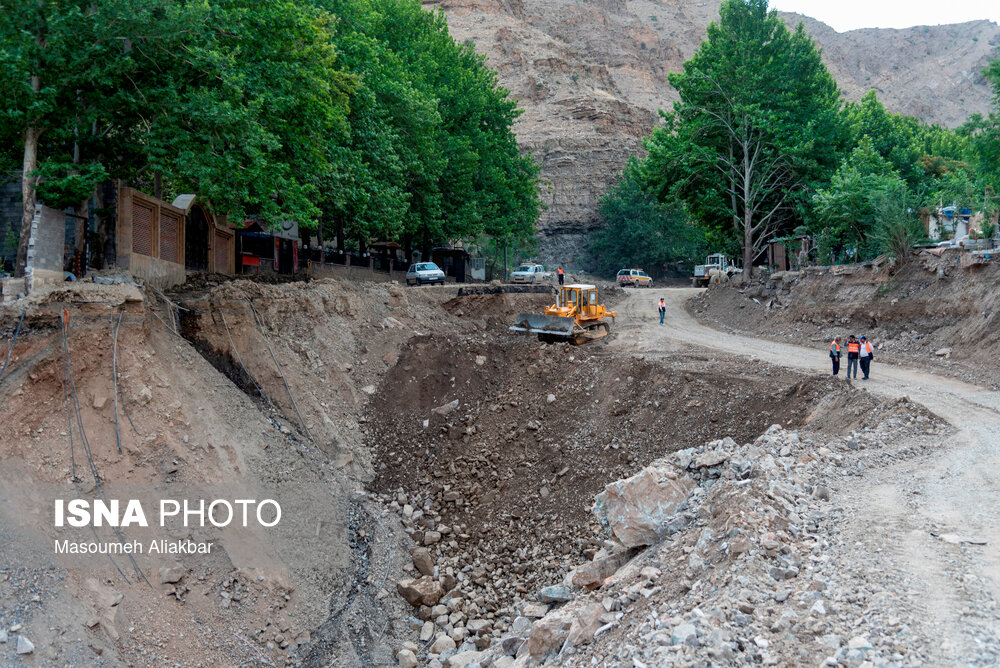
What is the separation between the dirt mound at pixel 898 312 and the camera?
17.0m

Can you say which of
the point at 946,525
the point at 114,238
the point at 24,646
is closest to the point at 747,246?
the point at 946,525

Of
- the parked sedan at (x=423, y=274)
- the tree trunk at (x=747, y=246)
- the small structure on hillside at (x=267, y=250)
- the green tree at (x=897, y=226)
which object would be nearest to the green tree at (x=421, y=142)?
the parked sedan at (x=423, y=274)

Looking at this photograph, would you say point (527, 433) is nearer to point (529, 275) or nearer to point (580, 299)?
point (580, 299)

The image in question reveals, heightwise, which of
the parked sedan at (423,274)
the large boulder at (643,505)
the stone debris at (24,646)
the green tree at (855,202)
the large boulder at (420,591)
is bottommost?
the large boulder at (420,591)

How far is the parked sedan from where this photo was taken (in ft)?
110

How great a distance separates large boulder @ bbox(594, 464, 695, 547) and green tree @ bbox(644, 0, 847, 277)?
23938mm

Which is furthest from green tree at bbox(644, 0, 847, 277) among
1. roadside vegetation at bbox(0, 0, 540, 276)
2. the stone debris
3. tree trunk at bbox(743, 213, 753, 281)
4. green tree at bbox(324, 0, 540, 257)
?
the stone debris

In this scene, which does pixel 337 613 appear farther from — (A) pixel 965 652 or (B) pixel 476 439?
(A) pixel 965 652

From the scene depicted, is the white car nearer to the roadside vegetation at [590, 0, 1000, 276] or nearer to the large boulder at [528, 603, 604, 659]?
the roadside vegetation at [590, 0, 1000, 276]

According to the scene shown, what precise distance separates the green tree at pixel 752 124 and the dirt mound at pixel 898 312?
486 centimetres

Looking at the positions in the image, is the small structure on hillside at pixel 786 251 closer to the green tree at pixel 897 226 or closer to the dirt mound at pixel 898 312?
the dirt mound at pixel 898 312

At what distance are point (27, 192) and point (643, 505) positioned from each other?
11805 mm

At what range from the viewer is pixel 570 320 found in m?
21.3

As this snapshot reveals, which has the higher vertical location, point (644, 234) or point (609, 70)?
point (609, 70)
